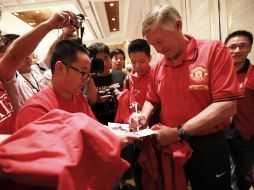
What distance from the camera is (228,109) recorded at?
1374 mm

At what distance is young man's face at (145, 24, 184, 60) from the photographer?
1.52 m

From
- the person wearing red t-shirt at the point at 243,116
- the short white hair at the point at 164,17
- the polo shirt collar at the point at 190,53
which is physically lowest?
the person wearing red t-shirt at the point at 243,116

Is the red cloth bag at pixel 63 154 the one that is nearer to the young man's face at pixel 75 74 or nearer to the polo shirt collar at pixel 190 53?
the young man's face at pixel 75 74

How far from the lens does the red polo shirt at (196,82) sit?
1392mm

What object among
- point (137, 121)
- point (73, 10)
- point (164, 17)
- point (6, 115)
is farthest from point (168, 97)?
point (73, 10)

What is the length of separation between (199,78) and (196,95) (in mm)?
102

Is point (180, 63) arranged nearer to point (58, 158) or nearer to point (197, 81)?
point (197, 81)

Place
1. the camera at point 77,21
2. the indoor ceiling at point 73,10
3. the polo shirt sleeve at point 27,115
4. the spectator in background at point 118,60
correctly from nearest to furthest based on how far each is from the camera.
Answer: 1. the polo shirt sleeve at point 27,115
2. the camera at point 77,21
3. the spectator in background at point 118,60
4. the indoor ceiling at point 73,10

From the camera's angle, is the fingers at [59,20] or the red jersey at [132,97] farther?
the red jersey at [132,97]

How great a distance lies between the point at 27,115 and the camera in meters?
1.30

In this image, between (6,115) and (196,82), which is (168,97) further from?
(6,115)

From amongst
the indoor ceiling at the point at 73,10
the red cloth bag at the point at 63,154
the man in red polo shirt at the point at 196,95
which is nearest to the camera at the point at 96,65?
the man in red polo shirt at the point at 196,95

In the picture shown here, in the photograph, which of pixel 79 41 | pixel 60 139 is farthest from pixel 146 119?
pixel 60 139

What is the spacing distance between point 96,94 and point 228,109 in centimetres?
114
